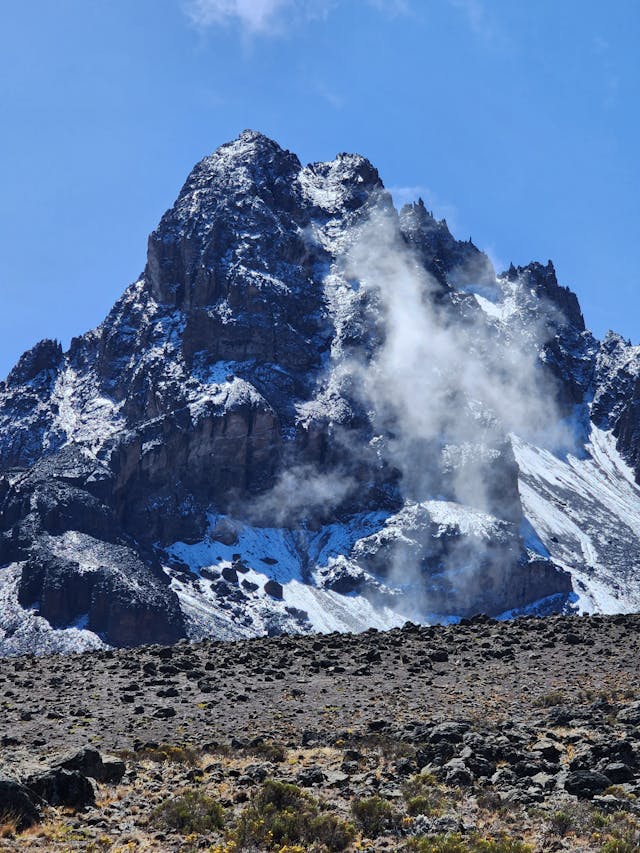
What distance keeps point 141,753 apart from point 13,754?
363cm

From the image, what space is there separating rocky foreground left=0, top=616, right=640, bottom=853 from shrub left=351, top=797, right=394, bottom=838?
0.04 m

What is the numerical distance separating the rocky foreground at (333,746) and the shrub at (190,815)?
0.14ft

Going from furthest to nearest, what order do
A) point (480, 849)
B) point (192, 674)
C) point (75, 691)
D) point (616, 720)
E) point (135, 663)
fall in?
point (135, 663) < point (192, 674) < point (75, 691) < point (616, 720) < point (480, 849)

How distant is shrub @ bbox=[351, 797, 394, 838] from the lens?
2206 cm

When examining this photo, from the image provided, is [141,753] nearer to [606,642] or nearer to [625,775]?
[625,775]

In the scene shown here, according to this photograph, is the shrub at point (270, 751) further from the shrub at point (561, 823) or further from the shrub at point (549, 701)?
the shrub at point (549, 701)

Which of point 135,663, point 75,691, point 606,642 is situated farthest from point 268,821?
point 606,642

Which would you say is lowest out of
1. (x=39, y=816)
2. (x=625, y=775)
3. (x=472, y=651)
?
(x=39, y=816)

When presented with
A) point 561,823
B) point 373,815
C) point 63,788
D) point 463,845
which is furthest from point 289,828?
point 63,788

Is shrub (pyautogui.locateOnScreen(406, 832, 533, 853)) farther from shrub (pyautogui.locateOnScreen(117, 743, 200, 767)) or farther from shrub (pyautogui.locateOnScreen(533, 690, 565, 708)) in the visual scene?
shrub (pyautogui.locateOnScreen(533, 690, 565, 708))

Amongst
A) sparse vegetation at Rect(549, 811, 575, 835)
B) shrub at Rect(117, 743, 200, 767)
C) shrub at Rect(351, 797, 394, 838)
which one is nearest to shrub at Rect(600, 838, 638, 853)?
sparse vegetation at Rect(549, 811, 575, 835)

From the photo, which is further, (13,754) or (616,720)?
(616,720)

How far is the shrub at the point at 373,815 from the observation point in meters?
22.1

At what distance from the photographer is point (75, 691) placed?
1565 inches
